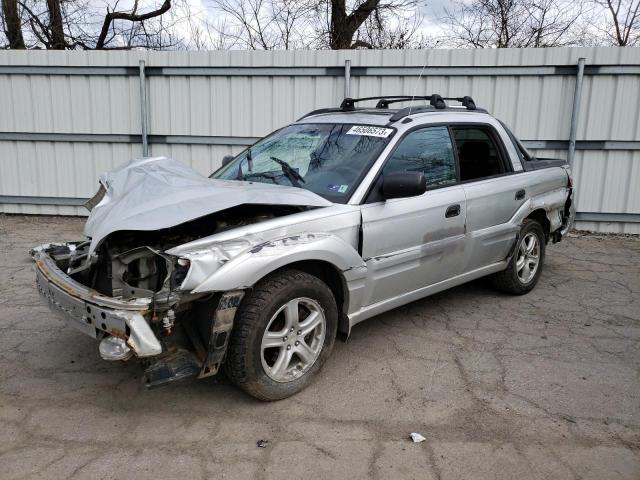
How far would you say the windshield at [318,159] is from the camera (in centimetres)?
372

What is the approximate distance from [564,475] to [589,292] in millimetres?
3263

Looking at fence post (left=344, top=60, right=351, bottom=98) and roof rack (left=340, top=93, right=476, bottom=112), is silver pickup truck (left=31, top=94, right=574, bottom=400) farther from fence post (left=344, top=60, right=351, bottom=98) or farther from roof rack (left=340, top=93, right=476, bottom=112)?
fence post (left=344, top=60, right=351, bottom=98)

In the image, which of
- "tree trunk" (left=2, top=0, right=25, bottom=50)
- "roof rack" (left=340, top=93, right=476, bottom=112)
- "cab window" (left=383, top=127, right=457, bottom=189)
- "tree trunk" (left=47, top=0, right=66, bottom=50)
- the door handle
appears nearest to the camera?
"cab window" (left=383, top=127, right=457, bottom=189)

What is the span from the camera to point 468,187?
4.37 metres

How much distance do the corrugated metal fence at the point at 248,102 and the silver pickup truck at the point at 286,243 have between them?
323 centimetres

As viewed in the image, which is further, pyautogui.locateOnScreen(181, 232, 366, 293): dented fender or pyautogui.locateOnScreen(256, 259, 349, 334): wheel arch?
pyautogui.locateOnScreen(256, 259, 349, 334): wheel arch

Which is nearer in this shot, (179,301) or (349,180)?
(179,301)

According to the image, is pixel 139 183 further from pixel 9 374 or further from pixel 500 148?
pixel 500 148

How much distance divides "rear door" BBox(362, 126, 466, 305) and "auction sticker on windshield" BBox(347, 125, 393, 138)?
0.12m

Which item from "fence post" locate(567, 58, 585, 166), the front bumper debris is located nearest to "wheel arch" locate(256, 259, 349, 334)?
the front bumper debris

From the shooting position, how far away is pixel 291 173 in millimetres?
3912

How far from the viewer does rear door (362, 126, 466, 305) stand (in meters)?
3.65

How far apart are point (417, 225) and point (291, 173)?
969mm

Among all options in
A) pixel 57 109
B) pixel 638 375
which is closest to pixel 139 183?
pixel 638 375
